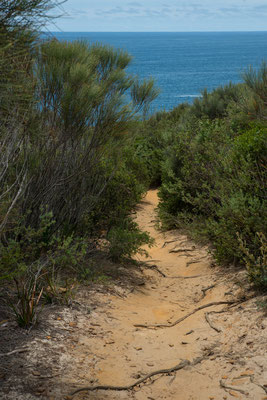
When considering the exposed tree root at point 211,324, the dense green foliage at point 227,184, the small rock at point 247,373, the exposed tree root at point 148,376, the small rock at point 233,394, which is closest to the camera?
the small rock at point 233,394

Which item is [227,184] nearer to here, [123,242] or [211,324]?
[123,242]

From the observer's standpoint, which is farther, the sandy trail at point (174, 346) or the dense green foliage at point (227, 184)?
the dense green foliage at point (227, 184)

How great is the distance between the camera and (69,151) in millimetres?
6410

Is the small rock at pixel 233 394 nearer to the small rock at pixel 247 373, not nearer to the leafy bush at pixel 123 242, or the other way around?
the small rock at pixel 247 373

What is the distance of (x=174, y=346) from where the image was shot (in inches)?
186

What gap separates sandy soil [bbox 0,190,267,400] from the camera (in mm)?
3855

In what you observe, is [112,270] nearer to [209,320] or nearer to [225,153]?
[209,320]

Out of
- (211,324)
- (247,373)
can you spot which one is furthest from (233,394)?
(211,324)

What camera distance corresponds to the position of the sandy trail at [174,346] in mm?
3916

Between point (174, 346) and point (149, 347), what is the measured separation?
0.25 m

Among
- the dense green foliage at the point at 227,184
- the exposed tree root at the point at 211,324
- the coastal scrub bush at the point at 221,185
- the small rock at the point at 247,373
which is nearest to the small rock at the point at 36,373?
the small rock at the point at 247,373

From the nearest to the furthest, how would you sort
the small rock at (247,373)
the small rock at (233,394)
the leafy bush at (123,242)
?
the small rock at (233,394), the small rock at (247,373), the leafy bush at (123,242)

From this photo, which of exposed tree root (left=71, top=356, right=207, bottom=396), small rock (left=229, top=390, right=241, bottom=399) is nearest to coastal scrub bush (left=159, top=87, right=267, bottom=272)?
exposed tree root (left=71, top=356, right=207, bottom=396)

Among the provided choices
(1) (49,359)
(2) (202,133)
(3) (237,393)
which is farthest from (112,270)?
(2) (202,133)
